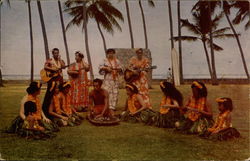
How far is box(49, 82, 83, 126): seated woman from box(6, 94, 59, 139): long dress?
328mm

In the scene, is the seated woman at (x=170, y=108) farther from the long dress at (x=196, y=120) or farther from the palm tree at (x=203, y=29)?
the palm tree at (x=203, y=29)

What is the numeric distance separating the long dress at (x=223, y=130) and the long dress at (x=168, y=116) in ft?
2.13

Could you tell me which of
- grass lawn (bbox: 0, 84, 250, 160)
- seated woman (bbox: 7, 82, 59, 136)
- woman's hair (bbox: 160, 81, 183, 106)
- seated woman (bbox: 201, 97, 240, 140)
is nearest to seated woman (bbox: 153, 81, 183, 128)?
woman's hair (bbox: 160, 81, 183, 106)

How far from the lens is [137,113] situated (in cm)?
483

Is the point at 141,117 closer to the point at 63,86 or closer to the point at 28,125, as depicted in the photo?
the point at 63,86

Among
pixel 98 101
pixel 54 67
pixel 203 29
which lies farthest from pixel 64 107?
pixel 203 29

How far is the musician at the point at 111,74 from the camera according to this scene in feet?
17.6

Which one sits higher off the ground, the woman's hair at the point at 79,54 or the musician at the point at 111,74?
the woman's hair at the point at 79,54

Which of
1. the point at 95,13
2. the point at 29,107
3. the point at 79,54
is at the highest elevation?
the point at 95,13

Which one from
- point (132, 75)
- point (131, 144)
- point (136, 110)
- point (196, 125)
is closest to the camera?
point (131, 144)

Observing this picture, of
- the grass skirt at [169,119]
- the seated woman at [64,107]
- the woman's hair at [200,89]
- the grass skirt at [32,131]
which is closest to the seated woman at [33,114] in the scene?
the grass skirt at [32,131]

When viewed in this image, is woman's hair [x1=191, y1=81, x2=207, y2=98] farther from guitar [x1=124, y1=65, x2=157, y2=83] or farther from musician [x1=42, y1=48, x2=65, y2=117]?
musician [x1=42, y1=48, x2=65, y2=117]

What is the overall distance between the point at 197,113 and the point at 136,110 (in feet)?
3.63

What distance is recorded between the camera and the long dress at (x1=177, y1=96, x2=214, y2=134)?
4090mm
